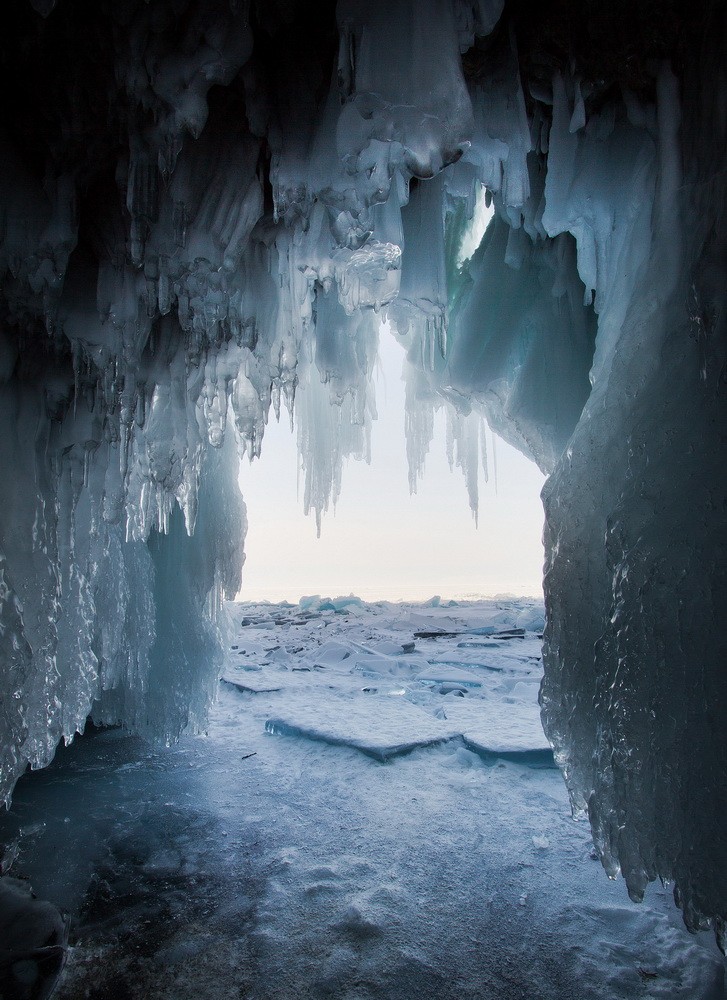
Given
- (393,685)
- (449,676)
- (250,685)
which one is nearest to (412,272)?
(393,685)

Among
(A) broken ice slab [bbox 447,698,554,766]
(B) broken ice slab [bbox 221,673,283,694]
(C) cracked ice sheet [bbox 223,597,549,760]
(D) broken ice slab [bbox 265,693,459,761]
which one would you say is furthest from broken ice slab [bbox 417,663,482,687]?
(B) broken ice slab [bbox 221,673,283,694]

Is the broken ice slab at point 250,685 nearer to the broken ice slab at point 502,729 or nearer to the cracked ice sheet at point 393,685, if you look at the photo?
the cracked ice sheet at point 393,685

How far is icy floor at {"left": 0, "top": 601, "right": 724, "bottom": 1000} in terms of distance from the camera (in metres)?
1.80

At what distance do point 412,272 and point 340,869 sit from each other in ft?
10.4

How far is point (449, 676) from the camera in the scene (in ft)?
20.5

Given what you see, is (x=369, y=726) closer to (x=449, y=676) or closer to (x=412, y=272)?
(x=449, y=676)

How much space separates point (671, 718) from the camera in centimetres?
152

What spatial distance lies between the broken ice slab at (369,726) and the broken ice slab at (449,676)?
2.96 feet

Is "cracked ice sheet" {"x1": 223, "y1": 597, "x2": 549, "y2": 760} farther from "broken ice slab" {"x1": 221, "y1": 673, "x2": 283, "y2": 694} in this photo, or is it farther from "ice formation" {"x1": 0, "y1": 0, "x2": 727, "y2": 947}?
"ice formation" {"x1": 0, "y1": 0, "x2": 727, "y2": 947}

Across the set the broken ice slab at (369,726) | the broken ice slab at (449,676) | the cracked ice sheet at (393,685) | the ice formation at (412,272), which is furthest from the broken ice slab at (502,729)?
the ice formation at (412,272)

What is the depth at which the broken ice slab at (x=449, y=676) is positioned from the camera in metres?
5.96

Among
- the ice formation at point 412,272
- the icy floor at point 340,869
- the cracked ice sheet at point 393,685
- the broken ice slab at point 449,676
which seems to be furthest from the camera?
the broken ice slab at point 449,676

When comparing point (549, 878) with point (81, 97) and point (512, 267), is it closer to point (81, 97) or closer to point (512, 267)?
point (512, 267)

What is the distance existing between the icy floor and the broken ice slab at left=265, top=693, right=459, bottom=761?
25mm
